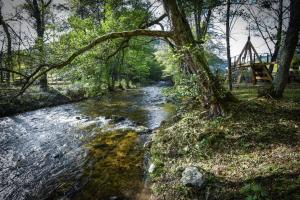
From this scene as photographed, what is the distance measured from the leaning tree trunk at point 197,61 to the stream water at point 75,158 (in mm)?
3140

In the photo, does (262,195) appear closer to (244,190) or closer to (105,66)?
(244,190)

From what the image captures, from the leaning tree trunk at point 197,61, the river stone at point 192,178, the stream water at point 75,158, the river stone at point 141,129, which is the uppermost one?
the leaning tree trunk at point 197,61

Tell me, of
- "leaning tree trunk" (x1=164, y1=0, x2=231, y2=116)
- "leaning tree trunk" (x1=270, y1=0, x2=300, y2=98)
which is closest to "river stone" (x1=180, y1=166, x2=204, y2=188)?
"leaning tree trunk" (x1=164, y1=0, x2=231, y2=116)

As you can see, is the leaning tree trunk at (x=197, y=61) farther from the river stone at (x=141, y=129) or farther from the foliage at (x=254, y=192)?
the foliage at (x=254, y=192)

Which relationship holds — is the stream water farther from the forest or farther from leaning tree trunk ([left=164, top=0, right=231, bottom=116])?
leaning tree trunk ([left=164, top=0, right=231, bottom=116])

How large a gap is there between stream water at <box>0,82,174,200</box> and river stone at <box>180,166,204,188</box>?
3.55 ft

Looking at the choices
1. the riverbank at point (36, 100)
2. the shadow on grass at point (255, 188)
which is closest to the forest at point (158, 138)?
the shadow on grass at point (255, 188)

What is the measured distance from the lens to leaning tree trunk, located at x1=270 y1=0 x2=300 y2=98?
32.2 feet

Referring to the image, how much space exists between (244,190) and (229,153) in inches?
78.0

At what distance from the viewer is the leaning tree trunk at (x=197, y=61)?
29.1 ft

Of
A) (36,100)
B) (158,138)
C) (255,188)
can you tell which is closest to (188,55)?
(158,138)

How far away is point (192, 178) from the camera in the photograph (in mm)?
5477

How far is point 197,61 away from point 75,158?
215 inches

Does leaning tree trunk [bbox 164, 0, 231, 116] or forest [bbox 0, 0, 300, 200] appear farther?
leaning tree trunk [bbox 164, 0, 231, 116]
